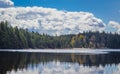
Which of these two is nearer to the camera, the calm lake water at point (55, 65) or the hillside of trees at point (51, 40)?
the calm lake water at point (55, 65)

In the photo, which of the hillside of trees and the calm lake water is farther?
the hillside of trees

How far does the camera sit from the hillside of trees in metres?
60.3

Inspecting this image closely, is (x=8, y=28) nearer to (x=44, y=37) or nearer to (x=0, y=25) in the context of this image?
(x=0, y=25)

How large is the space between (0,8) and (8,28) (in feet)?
25.4

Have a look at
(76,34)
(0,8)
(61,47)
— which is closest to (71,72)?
(0,8)

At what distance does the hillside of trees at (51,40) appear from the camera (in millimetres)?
60281

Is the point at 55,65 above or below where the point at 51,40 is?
below

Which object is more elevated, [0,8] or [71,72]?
[0,8]

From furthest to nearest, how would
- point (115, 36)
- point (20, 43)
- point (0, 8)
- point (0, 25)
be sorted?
point (115, 36)
point (20, 43)
point (0, 25)
point (0, 8)

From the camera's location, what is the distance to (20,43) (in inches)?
2516

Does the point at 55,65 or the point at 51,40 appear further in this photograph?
the point at 51,40

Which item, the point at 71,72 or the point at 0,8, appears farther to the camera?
the point at 0,8

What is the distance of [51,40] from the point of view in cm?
7581

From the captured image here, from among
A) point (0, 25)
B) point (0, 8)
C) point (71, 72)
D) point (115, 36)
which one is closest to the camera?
point (71, 72)
